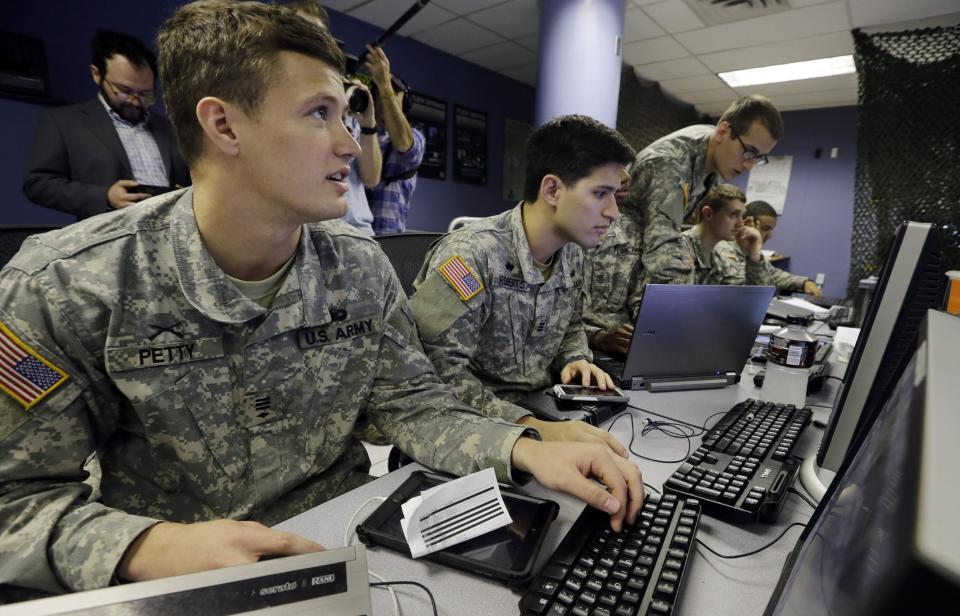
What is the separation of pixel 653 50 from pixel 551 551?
162 inches

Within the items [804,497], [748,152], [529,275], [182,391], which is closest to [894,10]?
[748,152]

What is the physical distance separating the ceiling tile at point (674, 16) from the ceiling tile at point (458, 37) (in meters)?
1.09

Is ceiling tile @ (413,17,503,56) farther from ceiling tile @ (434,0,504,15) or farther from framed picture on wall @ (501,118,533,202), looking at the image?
Result: framed picture on wall @ (501,118,533,202)

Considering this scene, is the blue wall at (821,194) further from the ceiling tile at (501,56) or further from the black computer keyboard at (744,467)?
the black computer keyboard at (744,467)

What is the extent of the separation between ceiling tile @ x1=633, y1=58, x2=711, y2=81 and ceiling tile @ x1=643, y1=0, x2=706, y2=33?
2.10 ft

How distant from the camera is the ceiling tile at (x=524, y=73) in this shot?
13.8 ft

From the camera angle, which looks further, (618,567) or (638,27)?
(638,27)

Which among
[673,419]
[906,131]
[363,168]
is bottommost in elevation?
[673,419]

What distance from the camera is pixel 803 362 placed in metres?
1.05

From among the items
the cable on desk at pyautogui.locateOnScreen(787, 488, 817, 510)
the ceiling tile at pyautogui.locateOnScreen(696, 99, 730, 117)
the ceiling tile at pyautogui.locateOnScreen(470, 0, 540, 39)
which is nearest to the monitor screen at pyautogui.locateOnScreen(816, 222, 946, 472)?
the cable on desk at pyautogui.locateOnScreen(787, 488, 817, 510)

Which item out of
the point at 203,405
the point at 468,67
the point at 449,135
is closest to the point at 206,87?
the point at 203,405

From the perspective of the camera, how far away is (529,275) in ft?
3.91

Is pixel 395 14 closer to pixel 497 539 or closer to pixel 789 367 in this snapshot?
pixel 789 367

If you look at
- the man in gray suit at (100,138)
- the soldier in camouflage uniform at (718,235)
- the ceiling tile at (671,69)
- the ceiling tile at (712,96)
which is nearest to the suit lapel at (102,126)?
the man in gray suit at (100,138)
